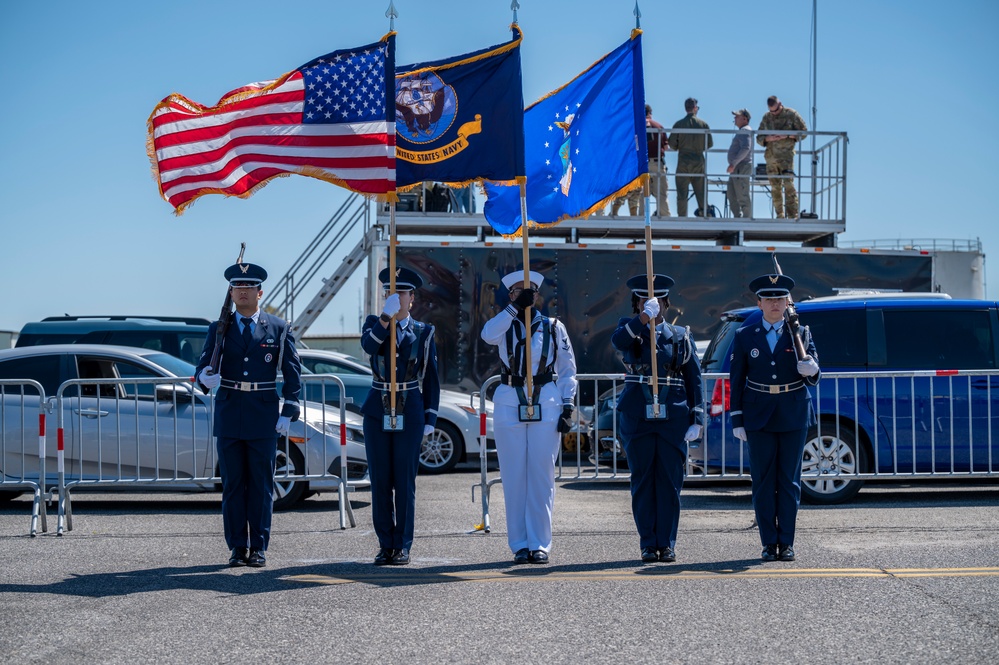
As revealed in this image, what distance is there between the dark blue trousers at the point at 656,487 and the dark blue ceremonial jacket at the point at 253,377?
92.2 inches

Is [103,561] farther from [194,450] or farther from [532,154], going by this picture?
[532,154]

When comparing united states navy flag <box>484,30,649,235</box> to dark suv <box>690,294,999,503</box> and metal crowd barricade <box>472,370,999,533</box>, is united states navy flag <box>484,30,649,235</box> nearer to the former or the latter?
metal crowd barricade <box>472,370,999,533</box>

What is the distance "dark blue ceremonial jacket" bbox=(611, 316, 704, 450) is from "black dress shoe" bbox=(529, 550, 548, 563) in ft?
3.17

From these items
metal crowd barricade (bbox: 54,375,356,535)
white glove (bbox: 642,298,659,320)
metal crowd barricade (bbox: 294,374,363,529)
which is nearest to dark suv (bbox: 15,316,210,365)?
metal crowd barricade (bbox: 54,375,356,535)

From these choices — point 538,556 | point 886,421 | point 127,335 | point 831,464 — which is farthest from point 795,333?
point 127,335

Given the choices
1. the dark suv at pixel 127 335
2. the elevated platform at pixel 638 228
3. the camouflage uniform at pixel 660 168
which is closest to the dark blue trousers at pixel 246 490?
the dark suv at pixel 127 335

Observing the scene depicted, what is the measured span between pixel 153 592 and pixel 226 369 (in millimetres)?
1686

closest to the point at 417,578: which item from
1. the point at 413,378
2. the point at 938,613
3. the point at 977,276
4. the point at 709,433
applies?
the point at 413,378

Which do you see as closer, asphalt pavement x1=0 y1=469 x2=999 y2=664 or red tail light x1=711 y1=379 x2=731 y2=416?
asphalt pavement x1=0 y1=469 x2=999 y2=664

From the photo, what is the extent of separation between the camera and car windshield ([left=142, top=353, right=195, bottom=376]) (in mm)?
11367

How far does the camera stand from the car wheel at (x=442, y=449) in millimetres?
14227

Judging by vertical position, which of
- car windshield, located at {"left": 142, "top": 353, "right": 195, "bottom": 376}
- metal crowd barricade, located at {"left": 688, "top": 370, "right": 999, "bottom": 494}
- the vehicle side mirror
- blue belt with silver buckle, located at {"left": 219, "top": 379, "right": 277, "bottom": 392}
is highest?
car windshield, located at {"left": 142, "top": 353, "right": 195, "bottom": 376}

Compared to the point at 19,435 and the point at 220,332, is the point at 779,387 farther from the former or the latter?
the point at 19,435

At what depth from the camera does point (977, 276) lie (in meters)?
16.5
